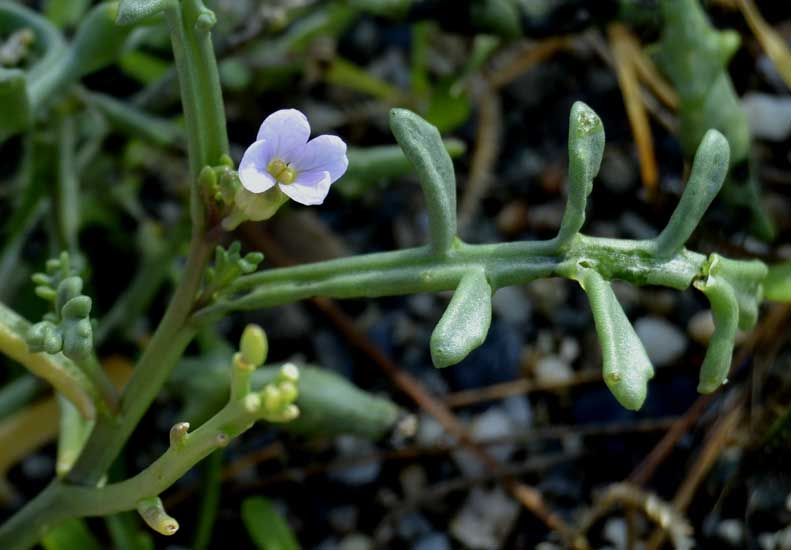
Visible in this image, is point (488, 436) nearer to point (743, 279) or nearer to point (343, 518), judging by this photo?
point (343, 518)

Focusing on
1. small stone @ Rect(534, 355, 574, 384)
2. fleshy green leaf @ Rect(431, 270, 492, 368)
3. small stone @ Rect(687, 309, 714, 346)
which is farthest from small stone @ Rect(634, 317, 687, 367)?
fleshy green leaf @ Rect(431, 270, 492, 368)

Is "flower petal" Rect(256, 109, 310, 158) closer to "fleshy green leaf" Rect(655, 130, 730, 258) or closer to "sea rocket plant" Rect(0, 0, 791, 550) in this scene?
"sea rocket plant" Rect(0, 0, 791, 550)

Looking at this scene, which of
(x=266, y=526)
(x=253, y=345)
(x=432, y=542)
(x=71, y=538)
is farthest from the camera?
(x=432, y=542)

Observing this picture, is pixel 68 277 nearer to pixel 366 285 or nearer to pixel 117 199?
pixel 366 285

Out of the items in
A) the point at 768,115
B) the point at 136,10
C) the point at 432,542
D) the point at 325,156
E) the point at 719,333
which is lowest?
the point at 432,542

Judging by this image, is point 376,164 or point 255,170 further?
point 376,164

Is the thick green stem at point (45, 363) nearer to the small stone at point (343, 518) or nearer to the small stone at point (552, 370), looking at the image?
the small stone at point (343, 518)

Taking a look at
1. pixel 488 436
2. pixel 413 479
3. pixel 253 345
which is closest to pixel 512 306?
pixel 488 436
